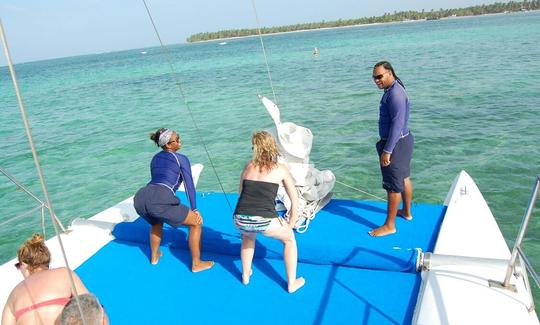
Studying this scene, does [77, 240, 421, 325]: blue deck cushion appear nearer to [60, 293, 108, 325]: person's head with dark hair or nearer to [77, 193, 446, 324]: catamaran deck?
[77, 193, 446, 324]: catamaran deck

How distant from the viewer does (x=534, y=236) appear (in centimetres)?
556

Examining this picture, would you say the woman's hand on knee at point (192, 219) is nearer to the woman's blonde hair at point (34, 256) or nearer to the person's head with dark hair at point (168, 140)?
the person's head with dark hair at point (168, 140)

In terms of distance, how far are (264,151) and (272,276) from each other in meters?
1.38

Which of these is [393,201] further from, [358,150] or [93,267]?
[358,150]

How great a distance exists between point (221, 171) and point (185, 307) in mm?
6041

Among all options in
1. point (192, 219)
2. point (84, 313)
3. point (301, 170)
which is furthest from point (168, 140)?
point (84, 313)

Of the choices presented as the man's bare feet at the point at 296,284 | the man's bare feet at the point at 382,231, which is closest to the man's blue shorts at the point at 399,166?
the man's bare feet at the point at 382,231

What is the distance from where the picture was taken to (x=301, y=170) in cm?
478

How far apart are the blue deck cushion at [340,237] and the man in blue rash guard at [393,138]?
241mm

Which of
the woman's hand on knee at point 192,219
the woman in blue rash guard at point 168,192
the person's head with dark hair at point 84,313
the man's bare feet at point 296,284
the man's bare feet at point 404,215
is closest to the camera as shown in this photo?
the person's head with dark hair at point 84,313

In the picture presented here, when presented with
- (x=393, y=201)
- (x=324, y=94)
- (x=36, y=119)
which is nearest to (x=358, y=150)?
(x=393, y=201)

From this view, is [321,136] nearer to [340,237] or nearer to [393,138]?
[340,237]

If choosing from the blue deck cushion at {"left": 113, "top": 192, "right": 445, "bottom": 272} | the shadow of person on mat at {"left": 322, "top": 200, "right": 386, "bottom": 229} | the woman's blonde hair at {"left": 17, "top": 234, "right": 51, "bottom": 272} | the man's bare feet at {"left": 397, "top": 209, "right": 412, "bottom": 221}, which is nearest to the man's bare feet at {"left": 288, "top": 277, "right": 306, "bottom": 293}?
the blue deck cushion at {"left": 113, "top": 192, "right": 445, "bottom": 272}

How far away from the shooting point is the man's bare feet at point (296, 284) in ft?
11.5
